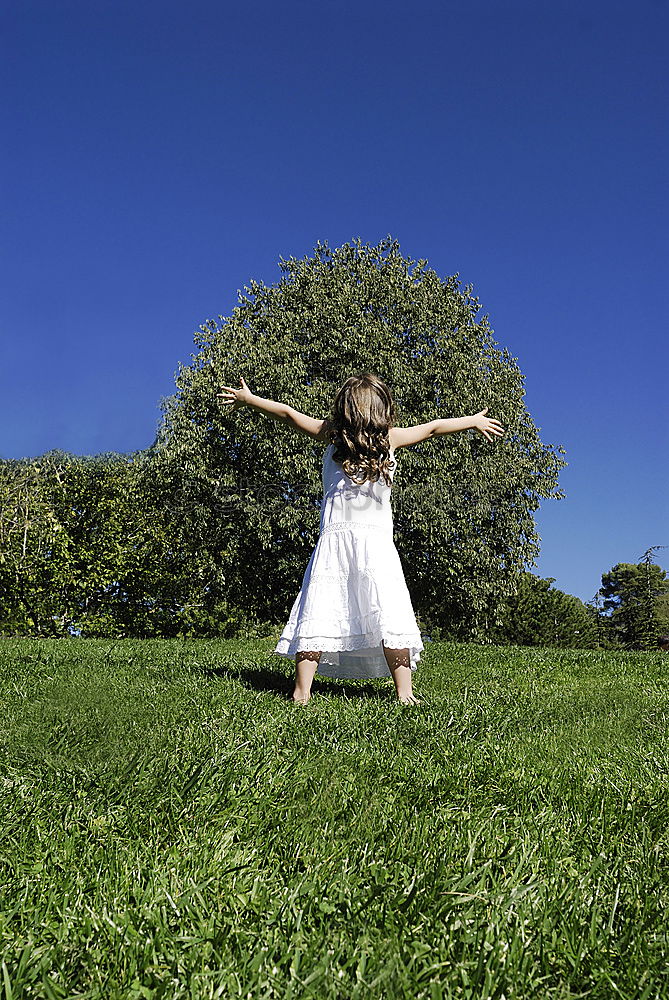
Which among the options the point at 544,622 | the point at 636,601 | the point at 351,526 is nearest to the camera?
the point at 351,526

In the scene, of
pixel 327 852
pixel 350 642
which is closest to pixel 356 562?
pixel 350 642

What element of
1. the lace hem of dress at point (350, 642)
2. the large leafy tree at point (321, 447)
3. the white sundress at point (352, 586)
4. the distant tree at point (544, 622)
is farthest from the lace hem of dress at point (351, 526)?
the distant tree at point (544, 622)

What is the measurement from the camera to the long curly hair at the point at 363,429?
5.28 m

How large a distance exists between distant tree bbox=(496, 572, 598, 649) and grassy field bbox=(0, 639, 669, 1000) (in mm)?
14938

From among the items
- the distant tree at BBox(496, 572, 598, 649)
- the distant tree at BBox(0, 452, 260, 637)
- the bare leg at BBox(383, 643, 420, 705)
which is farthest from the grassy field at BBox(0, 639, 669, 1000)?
the distant tree at BBox(0, 452, 260, 637)

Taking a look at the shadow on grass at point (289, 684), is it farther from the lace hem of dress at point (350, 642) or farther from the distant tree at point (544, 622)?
the distant tree at point (544, 622)

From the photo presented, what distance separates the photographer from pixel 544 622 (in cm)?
2027

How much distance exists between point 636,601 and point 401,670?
78.8 ft

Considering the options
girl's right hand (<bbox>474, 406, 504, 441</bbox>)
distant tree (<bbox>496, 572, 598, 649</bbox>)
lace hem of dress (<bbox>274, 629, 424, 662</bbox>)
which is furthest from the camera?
distant tree (<bbox>496, 572, 598, 649</bbox>)

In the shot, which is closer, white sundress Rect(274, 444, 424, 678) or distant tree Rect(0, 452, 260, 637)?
white sundress Rect(274, 444, 424, 678)

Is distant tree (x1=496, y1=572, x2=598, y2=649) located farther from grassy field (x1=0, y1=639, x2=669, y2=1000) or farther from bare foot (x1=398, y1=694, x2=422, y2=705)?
grassy field (x1=0, y1=639, x2=669, y2=1000)

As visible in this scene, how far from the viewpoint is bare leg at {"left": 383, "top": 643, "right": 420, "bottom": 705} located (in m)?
5.14

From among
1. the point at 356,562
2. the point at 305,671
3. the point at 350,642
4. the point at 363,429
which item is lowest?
the point at 305,671

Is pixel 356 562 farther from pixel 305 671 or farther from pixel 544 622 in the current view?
pixel 544 622
